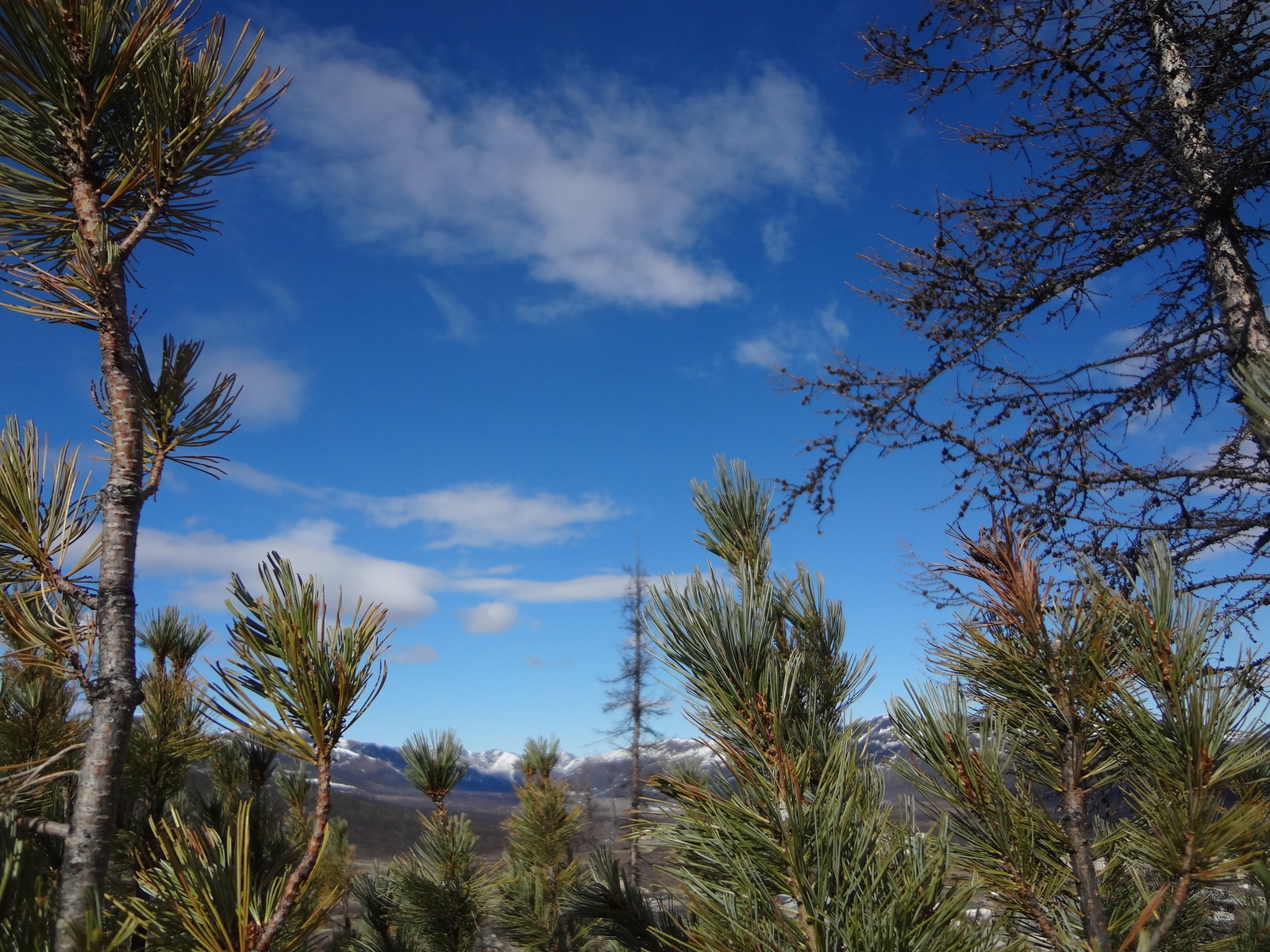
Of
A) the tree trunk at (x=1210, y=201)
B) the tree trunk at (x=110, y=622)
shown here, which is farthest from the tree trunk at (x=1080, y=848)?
the tree trunk at (x=1210, y=201)

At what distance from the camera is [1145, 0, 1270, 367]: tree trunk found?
3543mm

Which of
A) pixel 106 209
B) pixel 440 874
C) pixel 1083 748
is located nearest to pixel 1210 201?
pixel 1083 748

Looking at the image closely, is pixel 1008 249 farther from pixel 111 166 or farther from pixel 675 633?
pixel 111 166

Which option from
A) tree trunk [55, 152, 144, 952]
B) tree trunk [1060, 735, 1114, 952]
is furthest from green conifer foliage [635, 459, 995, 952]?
tree trunk [55, 152, 144, 952]

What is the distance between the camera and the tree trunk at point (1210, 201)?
3543 millimetres

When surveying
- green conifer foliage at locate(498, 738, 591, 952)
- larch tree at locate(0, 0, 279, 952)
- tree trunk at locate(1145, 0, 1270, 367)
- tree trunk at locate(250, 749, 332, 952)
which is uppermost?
tree trunk at locate(1145, 0, 1270, 367)

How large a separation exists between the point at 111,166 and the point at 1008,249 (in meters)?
4.50

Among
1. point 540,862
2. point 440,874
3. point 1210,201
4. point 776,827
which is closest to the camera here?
point 776,827

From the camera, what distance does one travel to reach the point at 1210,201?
12.2 feet

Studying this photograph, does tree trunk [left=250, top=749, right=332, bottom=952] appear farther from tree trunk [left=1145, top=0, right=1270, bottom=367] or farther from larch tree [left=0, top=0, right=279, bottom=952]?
tree trunk [left=1145, top=0, right=1270, bottom=367]

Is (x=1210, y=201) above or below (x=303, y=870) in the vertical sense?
above

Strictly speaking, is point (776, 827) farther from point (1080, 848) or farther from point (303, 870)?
point (303, 870)

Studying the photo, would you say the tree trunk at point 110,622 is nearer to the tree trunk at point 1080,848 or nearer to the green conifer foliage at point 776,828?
the green conifer foliage at point 776,828

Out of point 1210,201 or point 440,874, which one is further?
point 440,874
